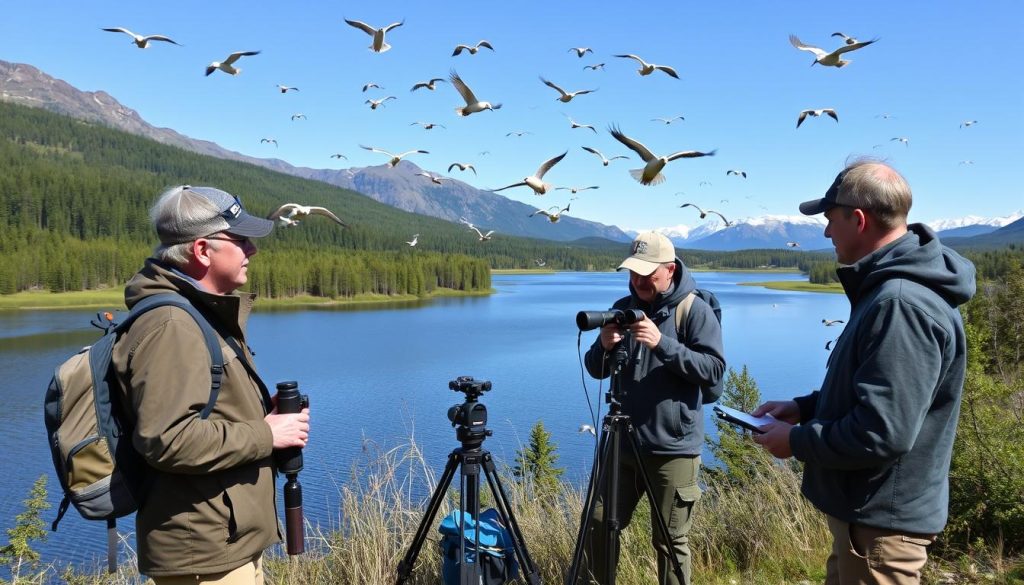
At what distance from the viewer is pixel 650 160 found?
5152 mm

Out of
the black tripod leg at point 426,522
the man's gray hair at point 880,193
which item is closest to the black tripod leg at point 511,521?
the black tripod leg at point 426,522

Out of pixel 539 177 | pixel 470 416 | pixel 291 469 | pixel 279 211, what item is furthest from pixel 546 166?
pixel 291 469

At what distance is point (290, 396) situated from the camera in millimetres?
1909

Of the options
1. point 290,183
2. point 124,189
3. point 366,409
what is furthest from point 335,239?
point 366,409

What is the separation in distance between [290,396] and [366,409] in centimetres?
1495

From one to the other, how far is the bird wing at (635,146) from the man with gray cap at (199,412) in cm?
320

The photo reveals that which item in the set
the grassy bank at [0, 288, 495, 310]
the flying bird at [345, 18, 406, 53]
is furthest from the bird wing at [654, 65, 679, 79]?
the grassy bank at [0, 288, 495, 310]

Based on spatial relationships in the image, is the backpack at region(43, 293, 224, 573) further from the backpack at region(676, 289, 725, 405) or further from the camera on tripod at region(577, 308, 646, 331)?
the backpack at region(676, 289, 725, 405)

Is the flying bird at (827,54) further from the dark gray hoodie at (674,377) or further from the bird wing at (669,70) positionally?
the dark gray hoodie at (674,377)

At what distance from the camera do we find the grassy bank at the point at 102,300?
4772cm

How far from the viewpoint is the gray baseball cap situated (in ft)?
5.91

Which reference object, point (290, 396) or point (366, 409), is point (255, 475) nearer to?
point (290, 396)

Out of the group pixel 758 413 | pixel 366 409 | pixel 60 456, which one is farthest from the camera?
pixel 366 409

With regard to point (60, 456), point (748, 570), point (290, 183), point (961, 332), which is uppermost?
point (290, 183)
